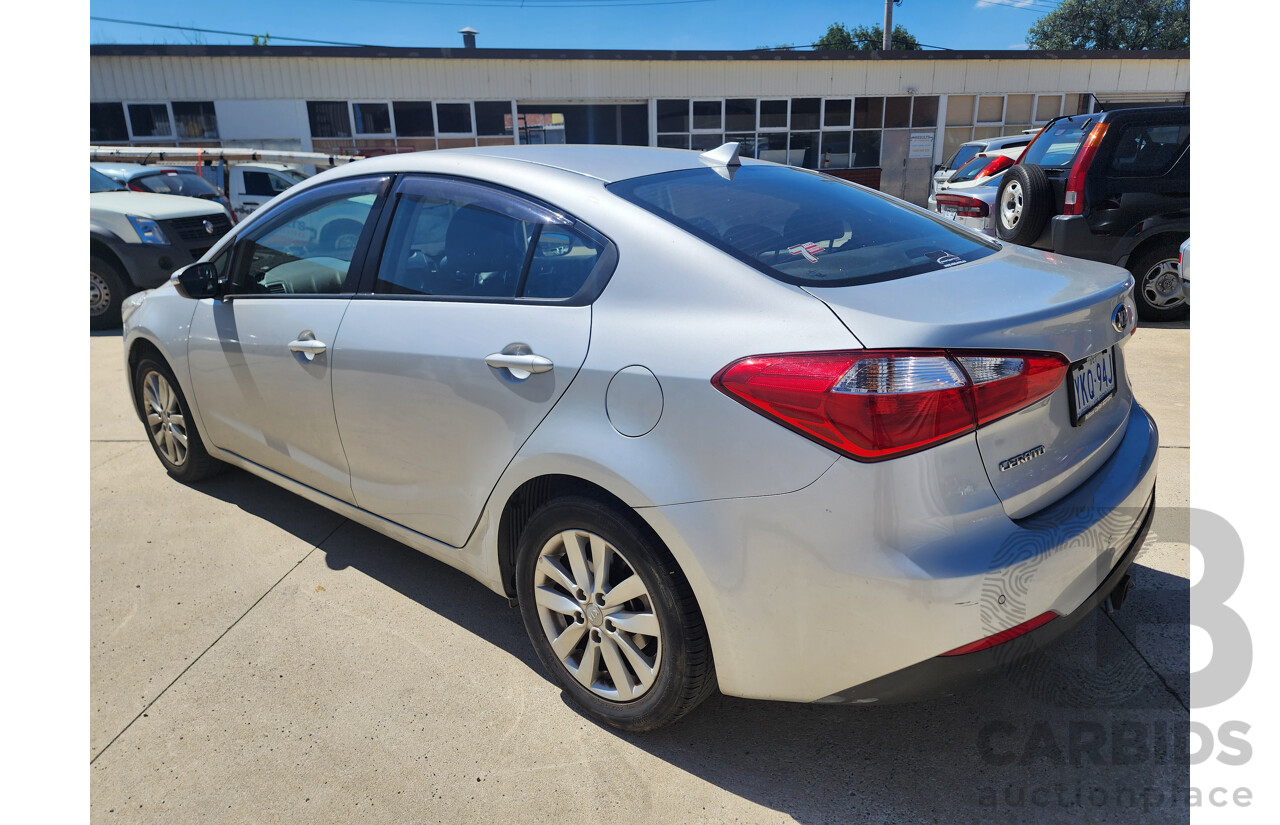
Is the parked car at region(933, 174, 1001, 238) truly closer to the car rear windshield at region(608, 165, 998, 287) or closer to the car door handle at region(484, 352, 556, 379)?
the car rear windshield at region(608, 165, 998, 287)

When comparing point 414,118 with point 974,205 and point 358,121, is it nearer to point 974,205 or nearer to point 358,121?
point 358,121

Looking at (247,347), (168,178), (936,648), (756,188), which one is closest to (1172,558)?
(936,648)

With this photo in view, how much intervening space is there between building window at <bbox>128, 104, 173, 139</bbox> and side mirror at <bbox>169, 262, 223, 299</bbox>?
20663 millimetres

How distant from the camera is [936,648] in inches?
69.1

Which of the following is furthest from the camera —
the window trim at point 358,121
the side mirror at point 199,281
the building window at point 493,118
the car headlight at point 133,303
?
the building window at point 493,118

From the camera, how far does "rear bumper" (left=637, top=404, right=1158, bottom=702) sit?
171cm

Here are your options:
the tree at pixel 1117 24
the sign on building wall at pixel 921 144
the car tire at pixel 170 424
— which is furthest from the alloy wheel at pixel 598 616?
the tree at pixel 1117 24

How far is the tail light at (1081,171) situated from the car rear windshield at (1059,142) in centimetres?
19

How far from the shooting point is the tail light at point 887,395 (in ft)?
5.55

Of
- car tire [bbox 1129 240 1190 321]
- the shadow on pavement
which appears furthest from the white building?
the shadow on pavement

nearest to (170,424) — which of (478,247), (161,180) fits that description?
(478,247)

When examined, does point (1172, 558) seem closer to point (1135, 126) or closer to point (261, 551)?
point (261, 551)

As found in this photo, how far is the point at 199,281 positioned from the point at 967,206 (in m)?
7.78

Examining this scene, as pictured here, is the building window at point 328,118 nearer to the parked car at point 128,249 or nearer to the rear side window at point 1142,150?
the parked car at point 128,249
